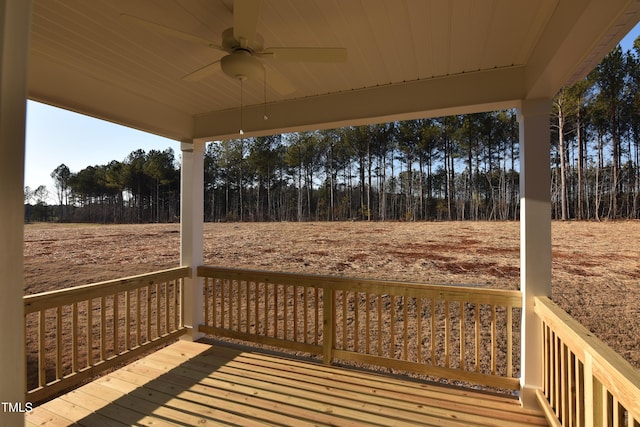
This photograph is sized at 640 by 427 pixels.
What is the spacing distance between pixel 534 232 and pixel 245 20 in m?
2.36

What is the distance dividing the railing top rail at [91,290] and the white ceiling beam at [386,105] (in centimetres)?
166

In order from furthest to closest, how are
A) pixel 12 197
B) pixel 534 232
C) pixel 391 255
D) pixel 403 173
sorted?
pixel 403 173 → pixel 391 255 → pixel 534 232 → pixel 12 197

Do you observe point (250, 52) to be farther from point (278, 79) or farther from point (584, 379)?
point (584, 379)

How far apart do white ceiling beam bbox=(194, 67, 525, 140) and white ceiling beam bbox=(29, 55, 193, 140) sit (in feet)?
1.52

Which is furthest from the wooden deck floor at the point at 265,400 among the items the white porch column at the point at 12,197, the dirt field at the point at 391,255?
the dirt field at the point at 391,255

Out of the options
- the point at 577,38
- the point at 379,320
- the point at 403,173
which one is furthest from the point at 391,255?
the point at 577,38

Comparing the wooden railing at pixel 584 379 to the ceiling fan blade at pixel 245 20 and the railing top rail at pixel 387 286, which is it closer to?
the railing top rail at pixel 387 286

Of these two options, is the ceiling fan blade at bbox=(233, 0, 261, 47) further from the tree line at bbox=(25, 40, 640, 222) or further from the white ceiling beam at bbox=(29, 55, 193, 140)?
the tree line at bbox=(25, 40, 640, 222)

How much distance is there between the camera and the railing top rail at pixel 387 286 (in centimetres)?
236

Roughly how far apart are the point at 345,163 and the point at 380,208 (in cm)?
169

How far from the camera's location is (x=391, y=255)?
23.3ft

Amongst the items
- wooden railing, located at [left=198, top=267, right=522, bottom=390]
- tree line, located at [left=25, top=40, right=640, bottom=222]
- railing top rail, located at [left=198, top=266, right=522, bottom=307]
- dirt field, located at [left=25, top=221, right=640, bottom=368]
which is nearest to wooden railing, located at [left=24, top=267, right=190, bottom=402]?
wooden railing, located at [left=198, top=267, right=522, bottom=390]

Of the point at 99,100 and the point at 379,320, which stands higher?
the point at 99,100

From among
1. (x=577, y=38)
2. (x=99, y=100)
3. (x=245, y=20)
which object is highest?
(x=99, y=100)
